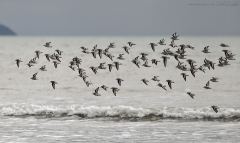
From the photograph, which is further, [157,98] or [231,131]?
[157,98]

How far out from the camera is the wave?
83.4 feet

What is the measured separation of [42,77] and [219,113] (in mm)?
→ 21562

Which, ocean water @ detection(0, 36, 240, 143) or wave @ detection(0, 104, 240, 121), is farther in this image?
wave @ detection(0, 104, 240, 121)

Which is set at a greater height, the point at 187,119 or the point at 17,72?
the point at 17,72

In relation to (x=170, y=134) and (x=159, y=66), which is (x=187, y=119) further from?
(x=159, y=66)

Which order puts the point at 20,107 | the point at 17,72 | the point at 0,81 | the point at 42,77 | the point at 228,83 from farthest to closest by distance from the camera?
the point at 17,72, the point at 42,77, the point at 0,81, the point at 228,83, the point at 20,107

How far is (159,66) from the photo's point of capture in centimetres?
5406

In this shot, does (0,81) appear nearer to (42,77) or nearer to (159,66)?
(42,77)

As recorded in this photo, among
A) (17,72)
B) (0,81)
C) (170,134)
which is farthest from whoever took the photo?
(17,72)

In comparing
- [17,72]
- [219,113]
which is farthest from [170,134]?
[17,72]

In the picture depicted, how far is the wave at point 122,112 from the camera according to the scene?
83.4ft

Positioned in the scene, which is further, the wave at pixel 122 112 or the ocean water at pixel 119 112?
the wave at pixel 122 112

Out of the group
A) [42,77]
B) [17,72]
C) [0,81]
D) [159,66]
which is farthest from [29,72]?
[159,66]

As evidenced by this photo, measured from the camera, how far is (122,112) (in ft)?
86.6
